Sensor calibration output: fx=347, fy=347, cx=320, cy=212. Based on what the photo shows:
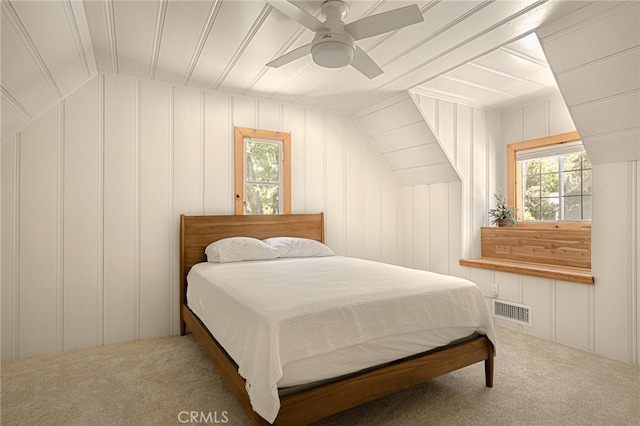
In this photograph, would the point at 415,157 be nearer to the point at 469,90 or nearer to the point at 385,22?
the point at 469,90

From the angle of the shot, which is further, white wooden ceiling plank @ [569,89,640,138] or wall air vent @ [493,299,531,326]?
wall air vent @ [493,299,531,326]

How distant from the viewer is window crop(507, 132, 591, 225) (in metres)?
3.50

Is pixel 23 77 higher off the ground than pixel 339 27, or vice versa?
pixel 339 27

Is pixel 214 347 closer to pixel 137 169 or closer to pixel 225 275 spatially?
pixel 225 275

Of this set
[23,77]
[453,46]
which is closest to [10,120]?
[23,77]

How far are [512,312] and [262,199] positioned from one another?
2.71 m

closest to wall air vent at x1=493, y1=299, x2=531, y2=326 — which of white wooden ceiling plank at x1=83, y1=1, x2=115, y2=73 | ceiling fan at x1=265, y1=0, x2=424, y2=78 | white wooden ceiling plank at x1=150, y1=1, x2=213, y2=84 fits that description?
ceiling fan at x1=265, y1=0, x2=424, y2=78

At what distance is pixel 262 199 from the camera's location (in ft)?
12.0

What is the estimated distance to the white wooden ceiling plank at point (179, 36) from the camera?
2.02 meters

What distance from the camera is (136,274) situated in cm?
304

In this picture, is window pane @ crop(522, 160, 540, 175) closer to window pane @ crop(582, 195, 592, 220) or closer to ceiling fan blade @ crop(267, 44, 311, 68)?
window pane @ crop(582, 195, 592, 220)

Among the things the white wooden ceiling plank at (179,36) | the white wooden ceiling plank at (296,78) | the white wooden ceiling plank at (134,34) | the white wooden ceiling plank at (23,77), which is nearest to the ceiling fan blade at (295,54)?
the white wooden ceiling plank at (296,78)

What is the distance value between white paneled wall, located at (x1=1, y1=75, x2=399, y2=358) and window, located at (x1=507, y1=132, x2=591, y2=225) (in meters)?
2.76

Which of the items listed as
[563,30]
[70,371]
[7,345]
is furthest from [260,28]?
[7,345]
